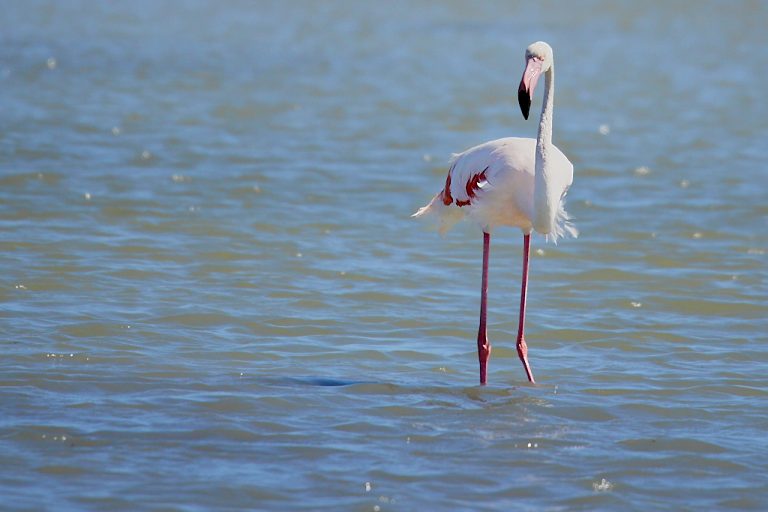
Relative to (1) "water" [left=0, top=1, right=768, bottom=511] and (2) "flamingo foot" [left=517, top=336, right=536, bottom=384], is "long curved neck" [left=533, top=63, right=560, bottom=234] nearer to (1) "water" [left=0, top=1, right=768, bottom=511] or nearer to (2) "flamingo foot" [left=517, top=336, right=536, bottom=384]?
(2) "flamingo foot" [left=517, top=336, right=536, bottom=384]

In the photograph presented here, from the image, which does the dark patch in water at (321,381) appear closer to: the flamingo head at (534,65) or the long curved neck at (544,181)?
the long curved neck at (544,181)

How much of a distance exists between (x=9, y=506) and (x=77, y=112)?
380 inches

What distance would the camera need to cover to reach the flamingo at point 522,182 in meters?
5.78

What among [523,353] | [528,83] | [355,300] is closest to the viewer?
[528,83]

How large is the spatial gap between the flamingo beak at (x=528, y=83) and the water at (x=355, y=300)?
145 cm

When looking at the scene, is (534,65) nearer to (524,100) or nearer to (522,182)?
(524,100)

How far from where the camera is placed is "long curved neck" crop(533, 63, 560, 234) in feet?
18.9

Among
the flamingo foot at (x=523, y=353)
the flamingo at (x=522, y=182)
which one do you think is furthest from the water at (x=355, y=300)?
the flamingo at (x=522, y=182)

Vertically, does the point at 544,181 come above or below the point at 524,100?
below

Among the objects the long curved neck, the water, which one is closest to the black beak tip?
the long curved neck

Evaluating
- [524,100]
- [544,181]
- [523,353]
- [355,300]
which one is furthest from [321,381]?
[524,100]

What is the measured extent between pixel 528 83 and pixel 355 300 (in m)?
2.53

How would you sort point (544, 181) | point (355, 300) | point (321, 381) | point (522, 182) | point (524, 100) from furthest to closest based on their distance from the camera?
1. point (355, 300)
2. point (321, 381)
3. point (522, 182)
4. point (544, 181)
5. point (524, 100)

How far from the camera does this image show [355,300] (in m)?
7.77
